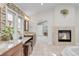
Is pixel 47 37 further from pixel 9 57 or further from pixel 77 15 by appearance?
pixel 9 57

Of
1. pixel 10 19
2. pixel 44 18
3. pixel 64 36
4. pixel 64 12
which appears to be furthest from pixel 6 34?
pixel 64 36

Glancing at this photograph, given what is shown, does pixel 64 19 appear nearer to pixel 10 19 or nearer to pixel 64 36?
pixel 64 36

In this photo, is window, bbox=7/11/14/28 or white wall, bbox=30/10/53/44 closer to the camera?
window, bbox=7/11/14/28

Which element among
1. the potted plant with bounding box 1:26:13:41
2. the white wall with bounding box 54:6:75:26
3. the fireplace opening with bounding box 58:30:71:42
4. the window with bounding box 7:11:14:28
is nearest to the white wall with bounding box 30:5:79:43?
the white wall with bounding box 54:6:75:26

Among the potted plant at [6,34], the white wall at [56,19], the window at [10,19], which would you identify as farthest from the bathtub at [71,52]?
the window at [10,19]

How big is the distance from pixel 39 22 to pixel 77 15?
A: 37.2 inches

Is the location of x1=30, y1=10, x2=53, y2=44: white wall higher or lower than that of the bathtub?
higher

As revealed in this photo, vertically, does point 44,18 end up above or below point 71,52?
above

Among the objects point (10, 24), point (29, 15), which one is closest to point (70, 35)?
point (29, 15)

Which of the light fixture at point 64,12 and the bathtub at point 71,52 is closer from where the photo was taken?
the bathtub at point 71,52

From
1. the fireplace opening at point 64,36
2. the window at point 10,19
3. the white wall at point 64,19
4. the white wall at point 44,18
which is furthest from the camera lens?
the fireplace opening at point 64,36

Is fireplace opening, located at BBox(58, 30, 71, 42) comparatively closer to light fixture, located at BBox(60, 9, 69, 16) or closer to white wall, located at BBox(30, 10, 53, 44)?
white wall, located at BBox(30, 10, 53, 44)

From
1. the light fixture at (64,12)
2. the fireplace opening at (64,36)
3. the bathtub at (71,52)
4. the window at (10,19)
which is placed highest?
the light fixture at (64,12)

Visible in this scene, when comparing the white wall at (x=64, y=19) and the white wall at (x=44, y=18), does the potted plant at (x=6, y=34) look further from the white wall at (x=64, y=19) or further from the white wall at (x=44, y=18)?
the white wall at (x=64, y=19)
